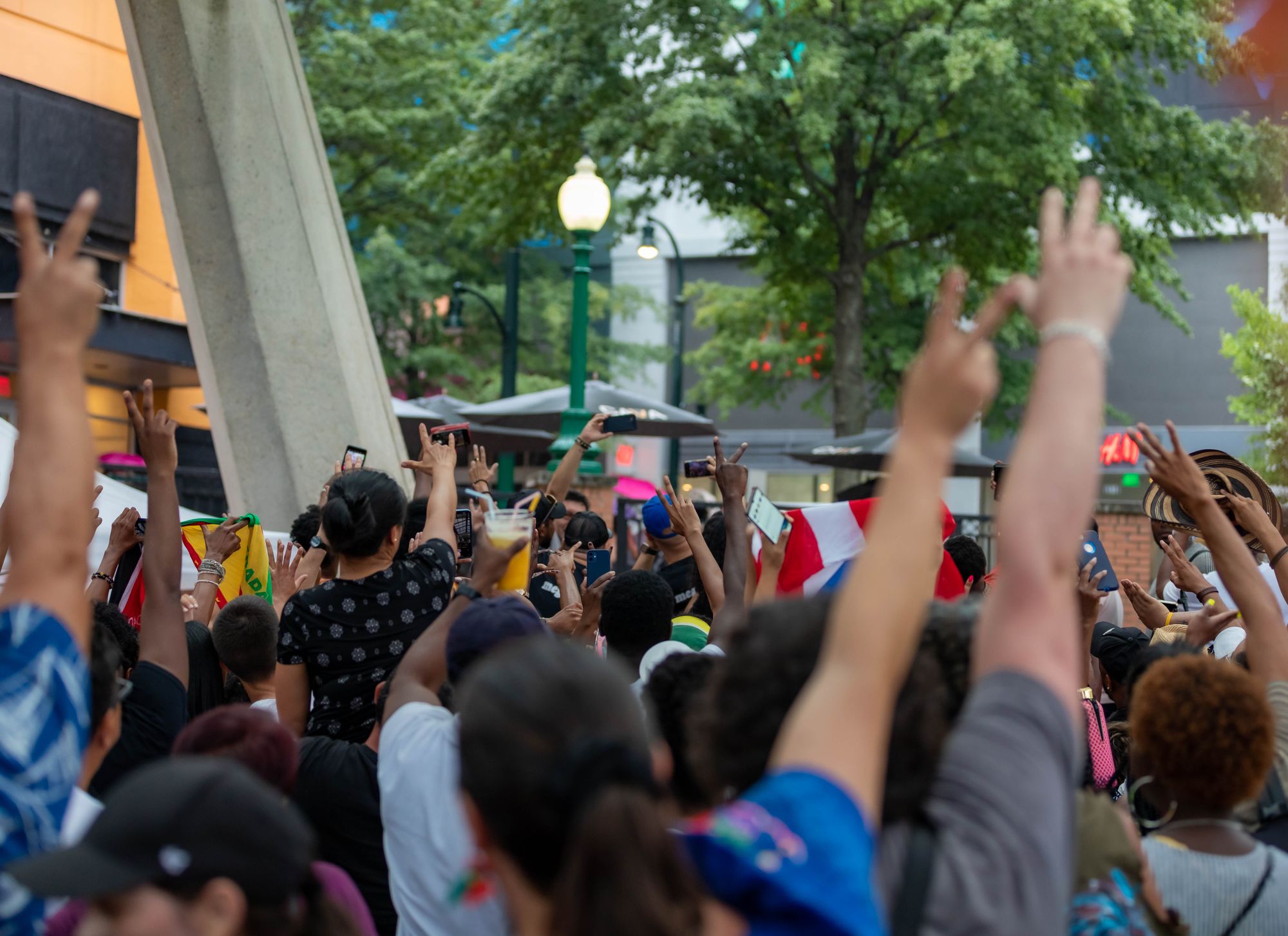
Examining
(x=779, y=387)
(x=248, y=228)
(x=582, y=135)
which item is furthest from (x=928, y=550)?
(x=779, y=387)

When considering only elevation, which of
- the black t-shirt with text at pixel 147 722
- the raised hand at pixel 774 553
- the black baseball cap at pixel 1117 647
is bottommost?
the black t-shirt with text at pixel 147 722

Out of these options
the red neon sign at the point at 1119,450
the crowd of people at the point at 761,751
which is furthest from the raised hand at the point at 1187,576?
the red neon sign at the point at 1119,450

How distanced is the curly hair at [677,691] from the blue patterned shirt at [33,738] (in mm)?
1124

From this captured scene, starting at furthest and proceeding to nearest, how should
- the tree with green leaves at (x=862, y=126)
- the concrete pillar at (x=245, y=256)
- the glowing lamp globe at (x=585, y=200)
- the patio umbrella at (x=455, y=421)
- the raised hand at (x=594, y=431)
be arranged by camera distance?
1. the tree with green leaves at (x=862, y=126)
2. the patio umbrella at (x=455, y=421)
3. the glowing lamp globe at (x=585, y=200)
4. the concrete pillar at (x=245, y=256)
5. the raised hand at (x=594, y=431)

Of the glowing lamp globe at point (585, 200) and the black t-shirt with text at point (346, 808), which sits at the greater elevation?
the glowing lamp globe at point (585, 200)

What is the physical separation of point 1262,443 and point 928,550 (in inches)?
924

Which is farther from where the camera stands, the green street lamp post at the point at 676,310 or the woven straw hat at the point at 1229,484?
the green street lamp post at the point at 676,310

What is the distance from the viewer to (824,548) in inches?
209

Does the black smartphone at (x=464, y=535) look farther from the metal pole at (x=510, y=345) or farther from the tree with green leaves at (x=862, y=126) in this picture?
the metal pole at (x=510, y=345)

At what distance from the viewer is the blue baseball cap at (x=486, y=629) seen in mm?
2859

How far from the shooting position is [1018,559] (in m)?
1.76

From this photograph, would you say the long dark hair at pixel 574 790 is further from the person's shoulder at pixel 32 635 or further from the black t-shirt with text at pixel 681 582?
the black t-shirt with text at pixel 681 582

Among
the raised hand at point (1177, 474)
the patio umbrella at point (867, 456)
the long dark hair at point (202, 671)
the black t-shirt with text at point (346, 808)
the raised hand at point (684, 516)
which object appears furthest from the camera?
the patio umbrella at point (867, 456)

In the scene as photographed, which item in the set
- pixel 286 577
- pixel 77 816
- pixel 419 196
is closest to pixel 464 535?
pixel 286 577
